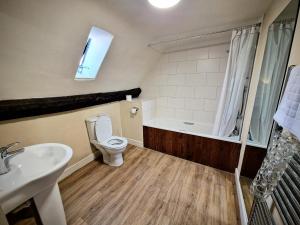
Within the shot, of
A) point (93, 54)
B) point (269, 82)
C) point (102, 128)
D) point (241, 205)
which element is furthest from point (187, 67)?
point (241, 205)

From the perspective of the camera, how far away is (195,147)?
2201mm

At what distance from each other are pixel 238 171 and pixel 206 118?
112 cm

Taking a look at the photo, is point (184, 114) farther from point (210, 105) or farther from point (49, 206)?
point (49, 206)

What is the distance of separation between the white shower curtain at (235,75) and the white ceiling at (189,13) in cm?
20

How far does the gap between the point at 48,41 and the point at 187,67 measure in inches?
89.3

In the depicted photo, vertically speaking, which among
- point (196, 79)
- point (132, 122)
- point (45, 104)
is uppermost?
point (196, 79)

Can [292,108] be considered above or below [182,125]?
above

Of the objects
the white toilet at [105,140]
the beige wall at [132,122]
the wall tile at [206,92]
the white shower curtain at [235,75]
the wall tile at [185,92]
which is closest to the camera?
the white shower curtain at [235,75]

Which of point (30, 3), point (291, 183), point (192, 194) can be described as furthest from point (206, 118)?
point (30, 3)

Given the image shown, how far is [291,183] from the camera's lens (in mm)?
664

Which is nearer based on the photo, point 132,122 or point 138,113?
point 138,113

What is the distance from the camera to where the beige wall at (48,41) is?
1037mm

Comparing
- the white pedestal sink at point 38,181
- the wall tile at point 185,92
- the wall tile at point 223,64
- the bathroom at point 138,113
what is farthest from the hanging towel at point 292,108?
the wall tile at point 185,92

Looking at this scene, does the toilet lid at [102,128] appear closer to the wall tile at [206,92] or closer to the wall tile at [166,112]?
the wall tile at [166,112]
